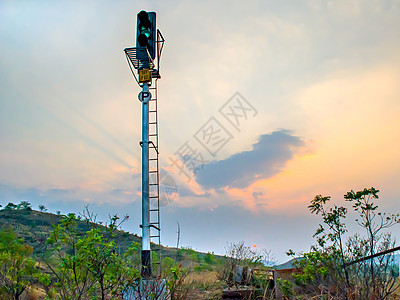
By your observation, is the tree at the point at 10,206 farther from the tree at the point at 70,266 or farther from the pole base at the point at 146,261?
the tree at the point at 70,266

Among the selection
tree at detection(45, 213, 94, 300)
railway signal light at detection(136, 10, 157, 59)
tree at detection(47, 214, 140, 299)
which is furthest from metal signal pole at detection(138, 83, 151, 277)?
tree at detection(45, 213, 94, 300)

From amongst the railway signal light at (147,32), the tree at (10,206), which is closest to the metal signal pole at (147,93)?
the railway signal light at (147,32)

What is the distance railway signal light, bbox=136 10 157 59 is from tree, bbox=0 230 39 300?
543 cm

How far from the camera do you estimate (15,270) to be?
7.27m

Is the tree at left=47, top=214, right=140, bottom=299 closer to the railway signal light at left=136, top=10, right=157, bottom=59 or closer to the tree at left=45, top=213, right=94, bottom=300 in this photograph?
the tree at left=45, top=213, right=94, bottom=300

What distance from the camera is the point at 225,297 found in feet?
27.4

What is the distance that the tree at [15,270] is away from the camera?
6922mm

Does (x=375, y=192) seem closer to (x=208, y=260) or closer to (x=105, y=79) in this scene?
(x=105, y=79)

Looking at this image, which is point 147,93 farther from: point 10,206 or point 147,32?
point 10,206

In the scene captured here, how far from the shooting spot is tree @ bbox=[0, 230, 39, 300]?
22.7ft

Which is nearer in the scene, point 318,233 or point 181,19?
point 318,233

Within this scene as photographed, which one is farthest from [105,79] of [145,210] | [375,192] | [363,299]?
[363,299]

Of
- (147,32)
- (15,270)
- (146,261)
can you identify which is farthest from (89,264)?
(147,32)

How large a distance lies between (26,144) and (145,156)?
5.21 metres
